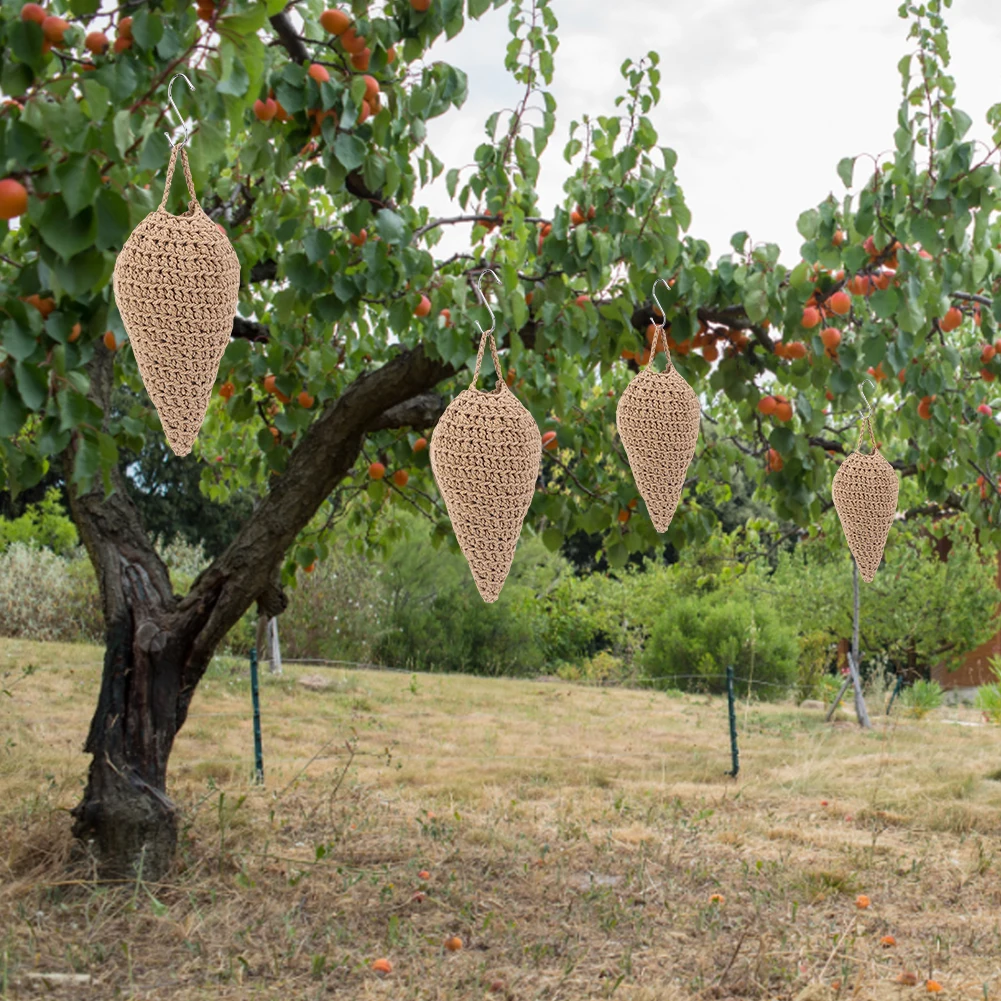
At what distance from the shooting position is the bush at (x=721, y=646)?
12008 millimetres

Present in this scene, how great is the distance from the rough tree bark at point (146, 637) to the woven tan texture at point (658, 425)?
2.69m

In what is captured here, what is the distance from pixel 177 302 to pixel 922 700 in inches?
422

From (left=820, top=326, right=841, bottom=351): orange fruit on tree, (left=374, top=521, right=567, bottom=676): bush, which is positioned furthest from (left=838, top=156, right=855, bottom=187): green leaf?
(left=374, top=521, right=567, bottom=676): bush

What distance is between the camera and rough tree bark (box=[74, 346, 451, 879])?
13.6ft

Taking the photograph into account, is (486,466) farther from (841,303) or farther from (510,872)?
(510,872)

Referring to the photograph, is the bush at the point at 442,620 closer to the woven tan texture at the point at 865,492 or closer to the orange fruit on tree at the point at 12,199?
the woven tan texture at the point at 865,492

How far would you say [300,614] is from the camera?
11305 mm

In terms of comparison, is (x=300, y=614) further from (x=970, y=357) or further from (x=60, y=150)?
(x=60, y=150)

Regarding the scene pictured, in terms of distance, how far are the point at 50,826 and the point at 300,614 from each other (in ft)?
22.8

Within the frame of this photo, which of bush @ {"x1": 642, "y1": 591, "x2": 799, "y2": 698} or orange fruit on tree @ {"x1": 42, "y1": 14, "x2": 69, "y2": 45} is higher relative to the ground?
orange fruit on tree @ {"x1": 42, "y1": 14, "x2": 69, "y2": 45}

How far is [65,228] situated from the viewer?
4.44ft

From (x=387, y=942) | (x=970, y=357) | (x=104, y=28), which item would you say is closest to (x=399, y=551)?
(x=387, y=942)

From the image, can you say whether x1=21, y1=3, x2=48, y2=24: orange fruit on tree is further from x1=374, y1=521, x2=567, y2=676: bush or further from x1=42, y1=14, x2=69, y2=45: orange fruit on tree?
x1=374, y1=521, x2=567, y2=676: bush

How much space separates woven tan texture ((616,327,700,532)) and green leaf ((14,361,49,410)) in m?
1.07
